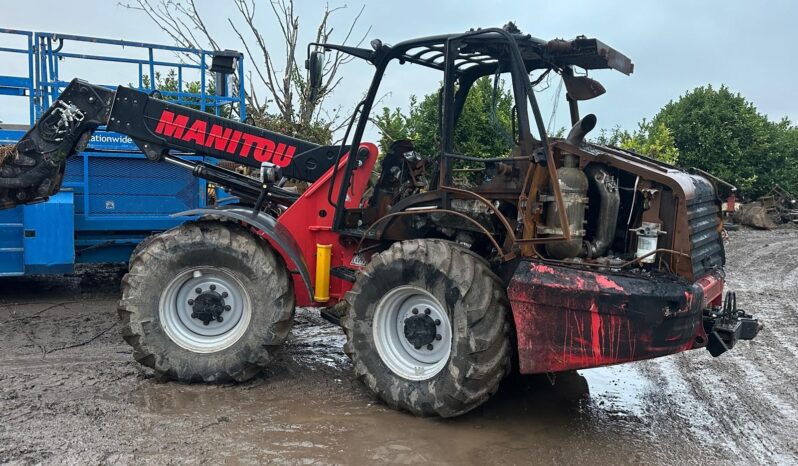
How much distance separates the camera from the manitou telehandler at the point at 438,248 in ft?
14.1

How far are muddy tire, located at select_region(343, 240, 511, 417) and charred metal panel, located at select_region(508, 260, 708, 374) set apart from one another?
0.65 ft

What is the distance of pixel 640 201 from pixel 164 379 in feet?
12.2

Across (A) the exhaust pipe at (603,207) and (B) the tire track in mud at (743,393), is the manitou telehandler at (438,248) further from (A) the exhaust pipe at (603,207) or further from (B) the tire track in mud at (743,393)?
(B) the tire track in mud at (743,393)

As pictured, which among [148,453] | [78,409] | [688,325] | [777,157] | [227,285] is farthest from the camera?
[777,157]

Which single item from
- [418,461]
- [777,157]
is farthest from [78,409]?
[777,157]

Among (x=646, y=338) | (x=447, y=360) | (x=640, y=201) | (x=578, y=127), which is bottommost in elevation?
(x=447, y=360)

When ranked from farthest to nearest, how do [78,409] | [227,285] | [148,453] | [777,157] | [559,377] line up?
[777,157] → [559,377] → [227,285] → [78,409] → [148,453]

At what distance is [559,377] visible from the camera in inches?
223

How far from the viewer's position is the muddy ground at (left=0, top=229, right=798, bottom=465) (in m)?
4.05

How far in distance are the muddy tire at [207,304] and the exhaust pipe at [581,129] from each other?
2367mm

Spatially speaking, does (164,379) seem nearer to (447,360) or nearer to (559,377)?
(447,360)

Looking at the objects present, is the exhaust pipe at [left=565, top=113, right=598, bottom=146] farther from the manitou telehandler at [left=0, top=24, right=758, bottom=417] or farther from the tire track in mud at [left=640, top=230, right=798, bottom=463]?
the tire track in mud at [left=640, top=230, right=798, bottom=463]

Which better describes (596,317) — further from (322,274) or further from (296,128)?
(296,128)

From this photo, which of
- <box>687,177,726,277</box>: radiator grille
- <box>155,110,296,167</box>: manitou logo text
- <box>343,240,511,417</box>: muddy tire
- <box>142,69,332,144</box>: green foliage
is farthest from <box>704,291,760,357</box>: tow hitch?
<box>142,69,332,144</box>: green foliage
